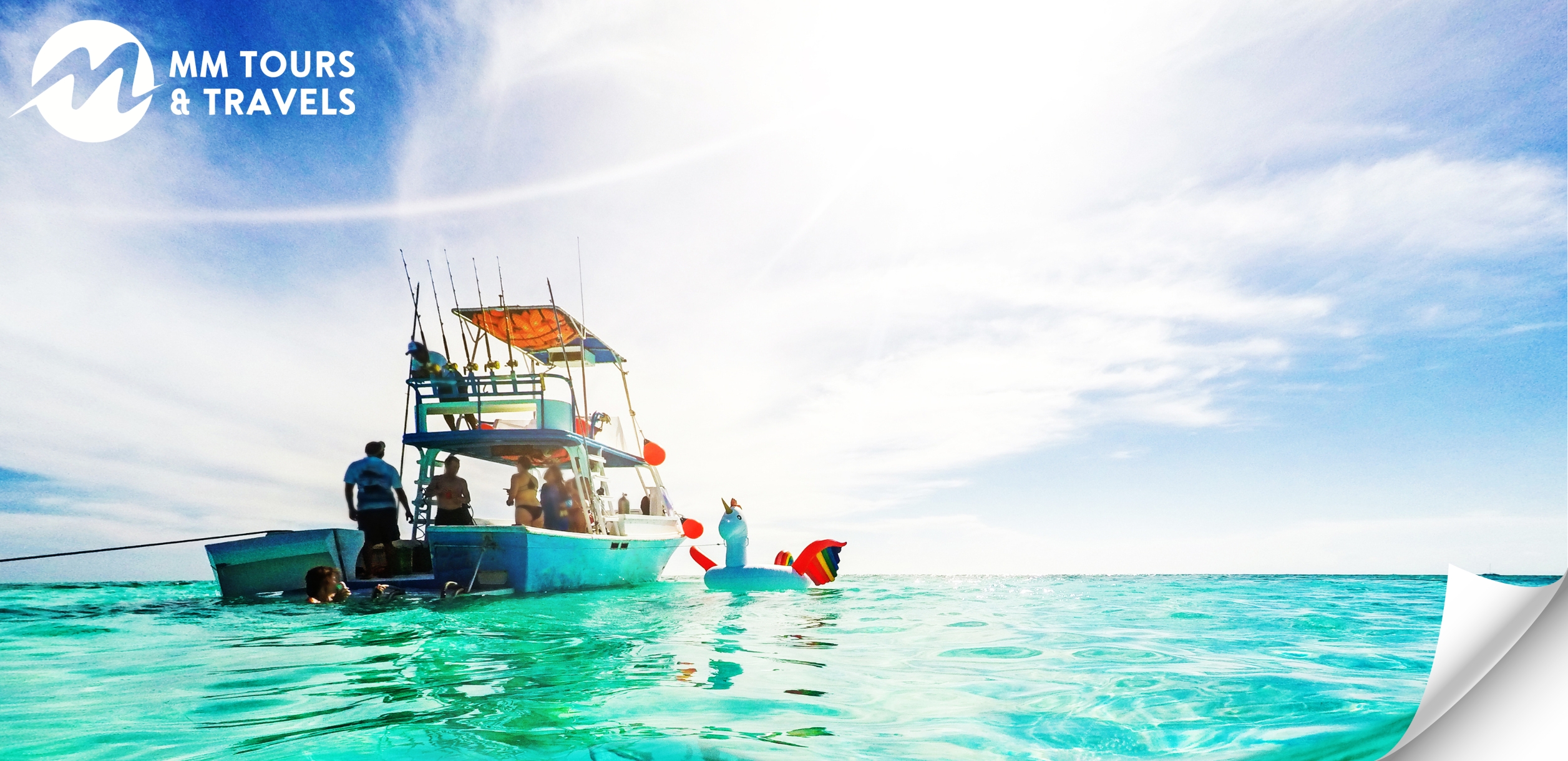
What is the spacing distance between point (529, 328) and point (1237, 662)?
13255mm

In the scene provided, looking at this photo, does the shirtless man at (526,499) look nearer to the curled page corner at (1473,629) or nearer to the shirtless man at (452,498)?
the shirtless man at (452,498)

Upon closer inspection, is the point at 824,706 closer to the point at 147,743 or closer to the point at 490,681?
the point at 490,681

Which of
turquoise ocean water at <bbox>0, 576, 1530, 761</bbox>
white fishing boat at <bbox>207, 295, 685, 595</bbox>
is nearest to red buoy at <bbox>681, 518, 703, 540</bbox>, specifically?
white fishing boat at <bbox>207, 295, 685, 595</bbox>

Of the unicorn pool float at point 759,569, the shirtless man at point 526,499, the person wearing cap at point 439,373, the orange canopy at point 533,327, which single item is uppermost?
the orange canopy at point 533,327

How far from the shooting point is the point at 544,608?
9.76 meters

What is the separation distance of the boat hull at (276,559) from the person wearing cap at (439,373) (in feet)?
10.3

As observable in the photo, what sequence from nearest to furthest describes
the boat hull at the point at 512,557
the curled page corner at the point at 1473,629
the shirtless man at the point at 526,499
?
the curled page corner at the point at 1473,629 → the boat hull at the point at 512,557 → the shirtless man at the point at 526,499

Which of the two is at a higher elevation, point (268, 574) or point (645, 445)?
point (645, 445)

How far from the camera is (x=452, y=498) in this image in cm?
1270

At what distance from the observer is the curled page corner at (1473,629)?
2.29m

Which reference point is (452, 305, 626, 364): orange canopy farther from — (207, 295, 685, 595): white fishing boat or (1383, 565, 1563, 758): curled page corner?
(1383, 565, 1563, 758): curled page corner

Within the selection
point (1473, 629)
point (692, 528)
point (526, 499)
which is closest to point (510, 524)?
point (526, 499)

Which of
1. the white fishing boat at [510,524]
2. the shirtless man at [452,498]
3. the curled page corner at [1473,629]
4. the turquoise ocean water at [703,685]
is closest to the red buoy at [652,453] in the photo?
the white fishing boat at [510,524]

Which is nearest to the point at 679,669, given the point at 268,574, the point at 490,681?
the point at 490,681
